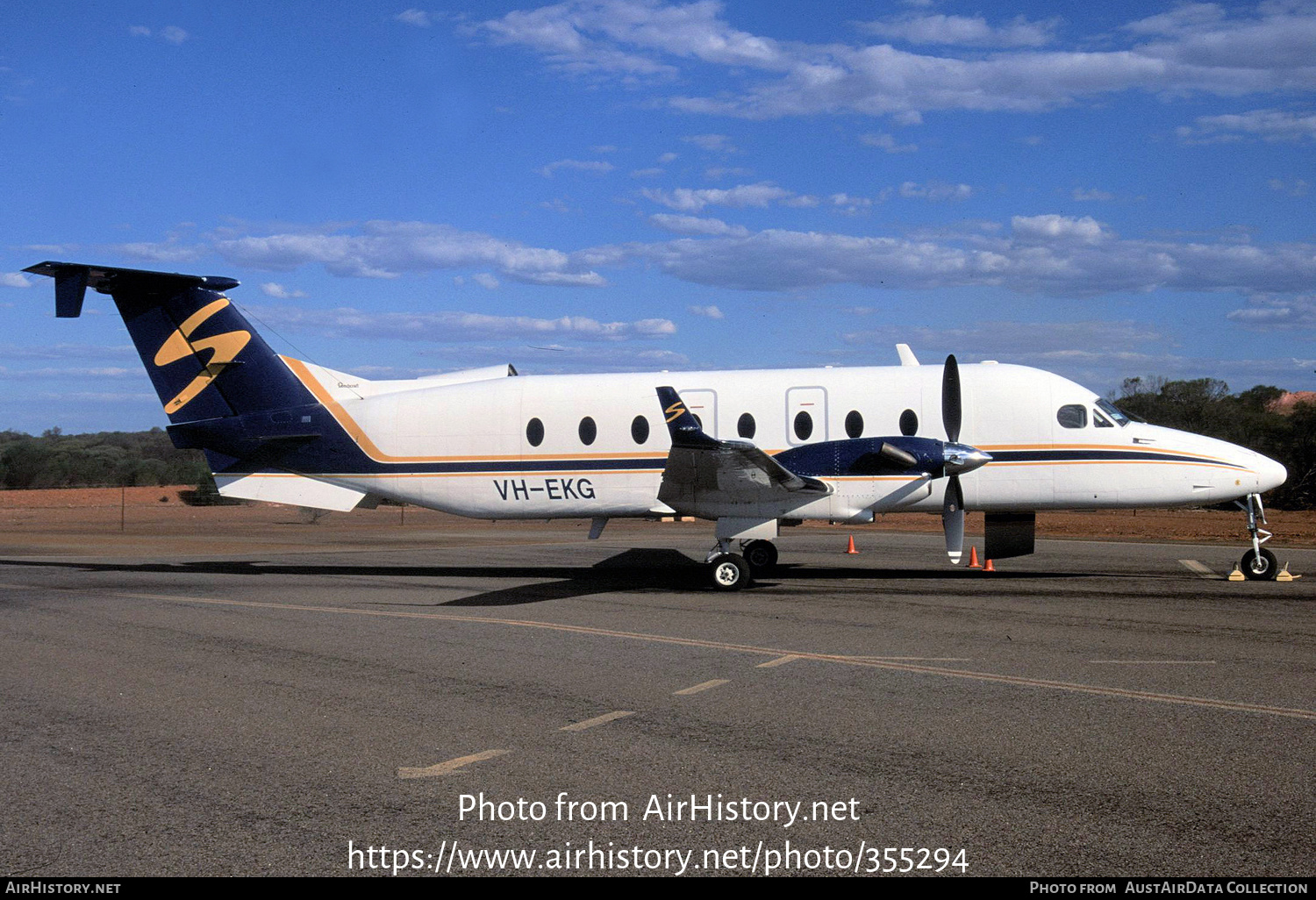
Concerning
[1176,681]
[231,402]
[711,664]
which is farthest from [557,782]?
[231,402]

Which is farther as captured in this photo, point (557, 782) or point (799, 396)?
point (799, 396)

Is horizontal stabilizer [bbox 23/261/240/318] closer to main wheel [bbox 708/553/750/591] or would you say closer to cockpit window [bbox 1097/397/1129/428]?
main wheel [bbox 708/553/750/591]

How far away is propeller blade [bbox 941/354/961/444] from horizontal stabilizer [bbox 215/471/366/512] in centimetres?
1122

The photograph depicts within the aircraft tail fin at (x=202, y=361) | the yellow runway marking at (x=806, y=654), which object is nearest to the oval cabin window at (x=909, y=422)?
the yellow runway marking at (x=806, y=654)

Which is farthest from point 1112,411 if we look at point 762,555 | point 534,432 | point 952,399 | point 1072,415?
point 534,432

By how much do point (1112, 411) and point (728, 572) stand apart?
7.50 metres

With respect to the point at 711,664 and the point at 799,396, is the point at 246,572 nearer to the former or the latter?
the point at 799,396

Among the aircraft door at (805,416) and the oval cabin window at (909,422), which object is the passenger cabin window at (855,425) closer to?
the aircraft door at (805,416)

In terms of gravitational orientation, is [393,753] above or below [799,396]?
below

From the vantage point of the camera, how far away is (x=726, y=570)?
16562mm

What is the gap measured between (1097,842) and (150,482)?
78814 millimetres

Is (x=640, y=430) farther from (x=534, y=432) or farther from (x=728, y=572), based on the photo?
(x=728, y=572)

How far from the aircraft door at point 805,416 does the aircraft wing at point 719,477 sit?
1.15 meters

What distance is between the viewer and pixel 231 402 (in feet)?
64.0
